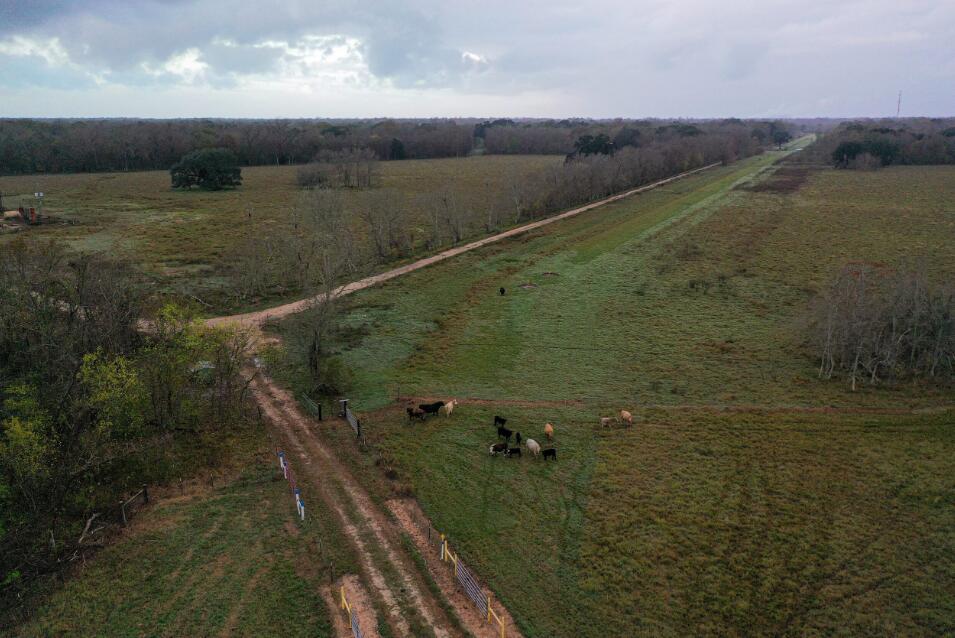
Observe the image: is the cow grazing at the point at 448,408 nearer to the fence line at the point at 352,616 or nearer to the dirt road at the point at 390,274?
the dirt road at the point at 390,274

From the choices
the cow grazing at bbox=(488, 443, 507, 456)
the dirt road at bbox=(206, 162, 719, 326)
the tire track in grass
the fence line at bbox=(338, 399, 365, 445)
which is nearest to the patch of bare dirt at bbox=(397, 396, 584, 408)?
the fence line at bbox=(338, 399, 365, 445)

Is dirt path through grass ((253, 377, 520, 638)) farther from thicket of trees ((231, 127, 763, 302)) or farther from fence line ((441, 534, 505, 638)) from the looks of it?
thicket of trees ((231, 127, 763, 302))

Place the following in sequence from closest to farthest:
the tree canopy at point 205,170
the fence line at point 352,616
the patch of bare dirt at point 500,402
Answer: the fence line at point 352,616 → the patch of bare dirt at point 500,402 → the tree canopy at point 205,170

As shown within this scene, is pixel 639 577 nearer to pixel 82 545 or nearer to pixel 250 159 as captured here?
pixel 82 545

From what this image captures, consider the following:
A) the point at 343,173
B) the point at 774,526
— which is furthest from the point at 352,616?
the point at 343,173

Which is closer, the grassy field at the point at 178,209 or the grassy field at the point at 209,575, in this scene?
the grassy field at the point at 209,575

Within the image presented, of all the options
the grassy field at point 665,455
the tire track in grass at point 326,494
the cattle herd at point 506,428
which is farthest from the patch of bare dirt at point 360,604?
the cattle herd at point 506,428

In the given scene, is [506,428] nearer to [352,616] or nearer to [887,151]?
[352,616]

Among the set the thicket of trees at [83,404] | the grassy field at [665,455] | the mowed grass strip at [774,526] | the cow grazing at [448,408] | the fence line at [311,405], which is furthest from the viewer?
the cow grazing at [448,408]
